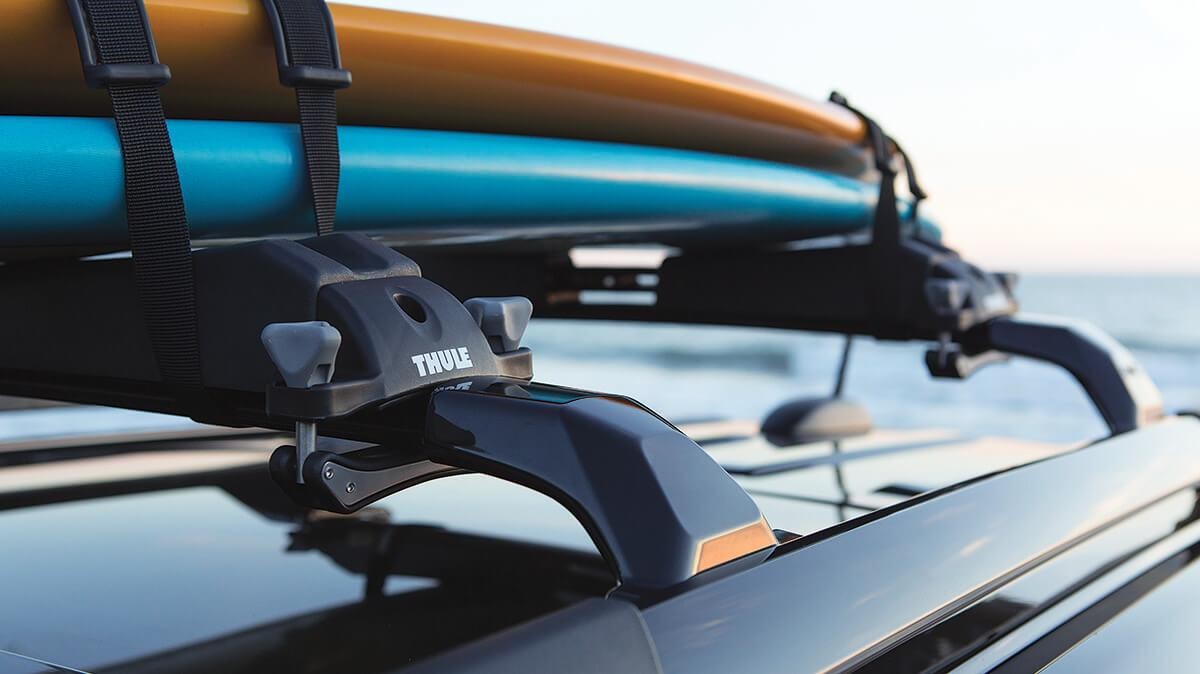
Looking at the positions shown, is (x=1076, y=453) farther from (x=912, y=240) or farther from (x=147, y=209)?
(x=147, y=209)

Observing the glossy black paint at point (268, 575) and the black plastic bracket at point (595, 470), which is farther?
the glossy black paint at point (268, 575)

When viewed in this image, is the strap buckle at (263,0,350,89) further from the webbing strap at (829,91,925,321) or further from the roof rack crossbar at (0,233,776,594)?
the webbing strap at (829,91,925,321)

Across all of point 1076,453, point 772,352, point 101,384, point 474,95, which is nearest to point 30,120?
point 101,384

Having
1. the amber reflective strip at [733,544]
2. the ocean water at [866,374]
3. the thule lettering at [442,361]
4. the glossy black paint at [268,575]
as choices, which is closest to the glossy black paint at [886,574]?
the amber reflective strip at [733,544]

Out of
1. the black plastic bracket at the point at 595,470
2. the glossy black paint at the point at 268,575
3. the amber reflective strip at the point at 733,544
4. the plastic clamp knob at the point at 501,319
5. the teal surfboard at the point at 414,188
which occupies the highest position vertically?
the teal surfboard at the point at 414,188

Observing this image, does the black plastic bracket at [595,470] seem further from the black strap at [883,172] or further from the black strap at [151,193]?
the black strap at [883,172]

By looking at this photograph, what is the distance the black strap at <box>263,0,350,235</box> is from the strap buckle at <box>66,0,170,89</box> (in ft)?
0.41

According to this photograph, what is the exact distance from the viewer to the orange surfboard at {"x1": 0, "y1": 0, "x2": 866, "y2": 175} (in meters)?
0.93

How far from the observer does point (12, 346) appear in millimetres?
1103

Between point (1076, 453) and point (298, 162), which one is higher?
point (298, 162)

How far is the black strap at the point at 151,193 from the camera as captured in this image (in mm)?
826

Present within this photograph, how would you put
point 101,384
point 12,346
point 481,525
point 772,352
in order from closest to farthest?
point 101,384, point 12,346, point 481,525, point 772,352

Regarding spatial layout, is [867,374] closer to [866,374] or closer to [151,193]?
[866,374]

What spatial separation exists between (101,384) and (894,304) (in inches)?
51.2
